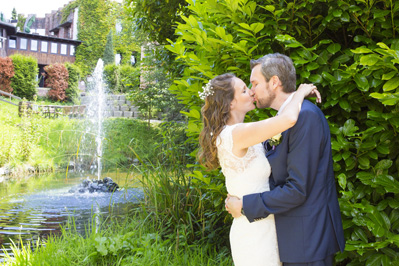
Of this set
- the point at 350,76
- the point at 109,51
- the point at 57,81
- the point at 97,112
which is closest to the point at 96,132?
the point at 97,112

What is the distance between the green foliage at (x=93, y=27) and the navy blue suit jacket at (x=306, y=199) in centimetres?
3852

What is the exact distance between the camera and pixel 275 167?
1943mm

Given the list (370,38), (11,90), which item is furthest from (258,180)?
(11,90)

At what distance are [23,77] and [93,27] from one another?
520 inches

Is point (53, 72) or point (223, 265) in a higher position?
point (53, 72)

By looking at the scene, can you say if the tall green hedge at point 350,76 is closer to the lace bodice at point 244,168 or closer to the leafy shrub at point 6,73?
the lace bodice at point 244,168

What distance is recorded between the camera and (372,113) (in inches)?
85.7

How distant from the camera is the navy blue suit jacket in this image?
1777 mm

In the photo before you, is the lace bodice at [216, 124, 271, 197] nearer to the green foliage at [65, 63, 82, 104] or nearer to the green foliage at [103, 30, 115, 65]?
the green foliage at [65, 63, 82, 104]

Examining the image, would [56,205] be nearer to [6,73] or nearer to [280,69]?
[280,69]

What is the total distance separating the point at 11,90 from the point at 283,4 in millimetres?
29401

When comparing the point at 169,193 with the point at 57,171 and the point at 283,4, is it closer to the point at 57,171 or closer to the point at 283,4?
the point at 283,4

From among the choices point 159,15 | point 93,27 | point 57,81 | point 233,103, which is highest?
point 93,27

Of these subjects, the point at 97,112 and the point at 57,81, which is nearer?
the point at 97,112
